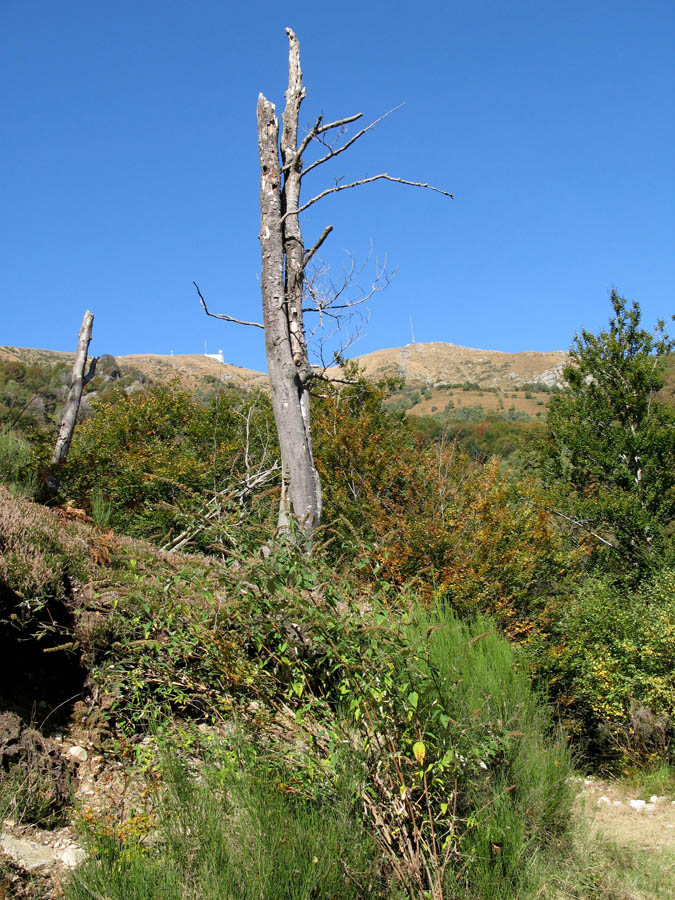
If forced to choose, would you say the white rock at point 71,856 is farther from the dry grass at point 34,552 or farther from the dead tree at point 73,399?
the dead tree at point 73,399

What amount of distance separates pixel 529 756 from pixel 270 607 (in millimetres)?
1997

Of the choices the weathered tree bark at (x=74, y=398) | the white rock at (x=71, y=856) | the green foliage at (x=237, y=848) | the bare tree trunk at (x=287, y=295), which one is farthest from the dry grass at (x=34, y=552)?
the weathered tree bark at (x=74, y=398)

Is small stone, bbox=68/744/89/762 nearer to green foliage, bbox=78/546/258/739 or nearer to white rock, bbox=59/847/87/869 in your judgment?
green foliage, bbox=78/546/258/739

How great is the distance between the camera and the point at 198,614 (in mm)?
3574

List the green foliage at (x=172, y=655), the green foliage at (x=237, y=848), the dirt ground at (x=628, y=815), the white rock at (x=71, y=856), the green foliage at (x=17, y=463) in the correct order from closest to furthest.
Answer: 1. the green foliage at (x=237, y=848)
2. the white rock at (x=71, y=856)
3. the green foliage at (x=172, y=655)
4. the dirt ground at (x=628, y=815)
5. the green foliage at (x=17, y=463)

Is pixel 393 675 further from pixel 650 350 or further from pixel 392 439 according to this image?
pixel 650 350

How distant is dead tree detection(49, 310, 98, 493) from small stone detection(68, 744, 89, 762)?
642cm

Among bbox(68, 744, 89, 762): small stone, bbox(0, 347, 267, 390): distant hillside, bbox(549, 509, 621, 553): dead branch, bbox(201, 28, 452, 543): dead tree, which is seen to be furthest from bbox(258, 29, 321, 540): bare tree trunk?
bbox(0, 347, 267, 390): distant hillside

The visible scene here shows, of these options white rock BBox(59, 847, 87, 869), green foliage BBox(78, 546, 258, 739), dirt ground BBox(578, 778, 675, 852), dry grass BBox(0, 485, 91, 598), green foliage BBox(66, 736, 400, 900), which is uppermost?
dry grass BBox(0, 485, 91, 598)

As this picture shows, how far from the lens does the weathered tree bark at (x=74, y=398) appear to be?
10180 millimetres

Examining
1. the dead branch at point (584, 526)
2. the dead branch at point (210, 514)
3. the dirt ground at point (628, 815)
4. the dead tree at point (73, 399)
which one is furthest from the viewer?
the dead branch at point (584, 526)

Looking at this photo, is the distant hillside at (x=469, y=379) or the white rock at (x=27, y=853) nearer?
the white rock at (x=27, y=853)

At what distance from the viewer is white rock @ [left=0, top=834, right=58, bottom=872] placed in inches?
104

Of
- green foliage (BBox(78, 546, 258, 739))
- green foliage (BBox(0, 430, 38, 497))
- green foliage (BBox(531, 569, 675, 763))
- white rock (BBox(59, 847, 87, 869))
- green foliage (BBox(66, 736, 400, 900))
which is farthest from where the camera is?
green foliage (BBox(0, 430, 38, 497))
